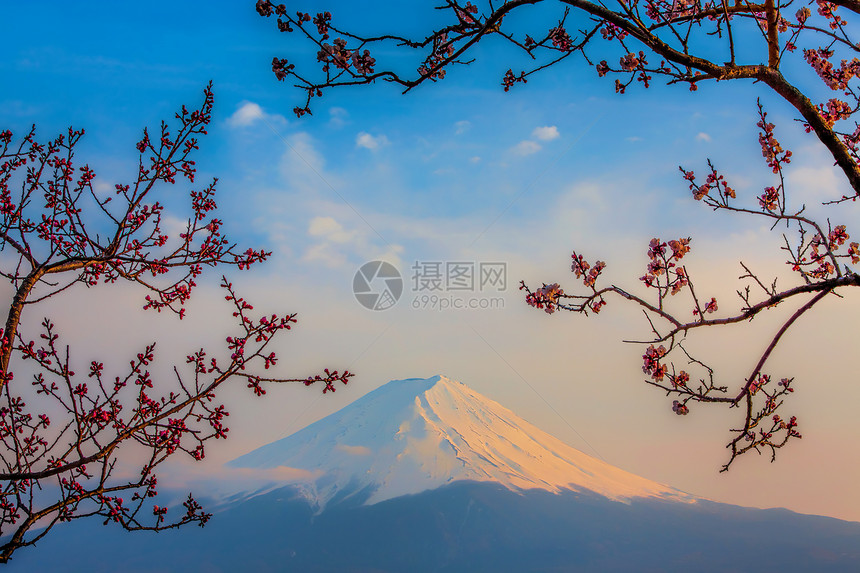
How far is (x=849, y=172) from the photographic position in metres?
3.06

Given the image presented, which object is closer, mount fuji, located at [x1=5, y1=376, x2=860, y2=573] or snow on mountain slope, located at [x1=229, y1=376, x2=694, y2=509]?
snow on mountain slope, located at [x1=229, y1=376, x2=694, y2=509]

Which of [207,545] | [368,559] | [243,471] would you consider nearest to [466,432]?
[368,559]

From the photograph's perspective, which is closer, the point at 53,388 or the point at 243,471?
the point at 53,388

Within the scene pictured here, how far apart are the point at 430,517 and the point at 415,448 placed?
546 inches

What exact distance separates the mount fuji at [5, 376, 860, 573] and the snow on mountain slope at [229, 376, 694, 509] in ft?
0.73

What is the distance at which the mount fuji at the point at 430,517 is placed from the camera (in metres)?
77.2

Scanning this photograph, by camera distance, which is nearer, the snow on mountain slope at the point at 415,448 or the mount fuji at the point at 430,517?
the snow on mountain slope at the point at 415,448

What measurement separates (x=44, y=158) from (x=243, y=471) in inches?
3754

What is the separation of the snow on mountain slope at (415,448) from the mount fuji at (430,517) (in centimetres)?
22

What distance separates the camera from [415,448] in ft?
255

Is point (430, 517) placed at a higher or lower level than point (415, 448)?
lower

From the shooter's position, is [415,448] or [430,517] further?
[430,517]

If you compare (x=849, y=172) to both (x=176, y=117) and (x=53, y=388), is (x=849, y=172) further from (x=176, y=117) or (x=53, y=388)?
(x=53, y=388)

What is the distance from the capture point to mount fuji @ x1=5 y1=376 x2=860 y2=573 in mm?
77188
